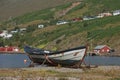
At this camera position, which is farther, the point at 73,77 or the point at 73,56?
the point at 73,56

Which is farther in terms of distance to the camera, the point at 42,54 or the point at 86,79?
the point at 42,54

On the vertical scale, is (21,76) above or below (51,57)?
above

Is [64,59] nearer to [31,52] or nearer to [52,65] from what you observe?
[52,65]

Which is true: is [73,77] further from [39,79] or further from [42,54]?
[42,54]

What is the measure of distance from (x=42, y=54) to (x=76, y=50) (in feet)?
19.5

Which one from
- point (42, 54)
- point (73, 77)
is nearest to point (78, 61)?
point (42, 54)

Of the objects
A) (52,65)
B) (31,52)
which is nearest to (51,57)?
(52,65)

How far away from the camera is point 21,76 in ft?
128

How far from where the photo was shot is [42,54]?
60219 mm

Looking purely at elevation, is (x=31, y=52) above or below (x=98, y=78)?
below

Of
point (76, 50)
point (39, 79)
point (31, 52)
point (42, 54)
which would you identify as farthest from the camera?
point (31, 52)

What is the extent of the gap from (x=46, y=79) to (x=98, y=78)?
4.94 meters

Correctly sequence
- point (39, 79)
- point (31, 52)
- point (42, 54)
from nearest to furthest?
point (39, 79) → point (42, 54) → point (31, 52)

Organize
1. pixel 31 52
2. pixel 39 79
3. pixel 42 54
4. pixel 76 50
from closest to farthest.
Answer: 1. pixel 39 79
2. pixel 76 50
3. pixel 42 54
4. pixel 31 52
